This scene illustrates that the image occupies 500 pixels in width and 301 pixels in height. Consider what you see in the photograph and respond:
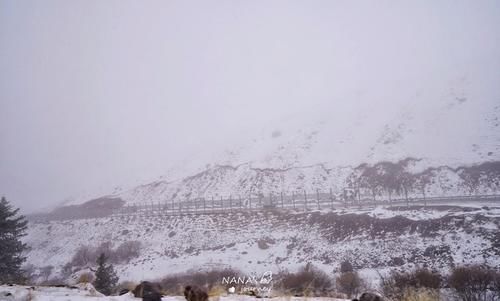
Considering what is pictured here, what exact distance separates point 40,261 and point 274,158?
47.5 meters

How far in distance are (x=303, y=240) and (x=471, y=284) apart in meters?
21.2

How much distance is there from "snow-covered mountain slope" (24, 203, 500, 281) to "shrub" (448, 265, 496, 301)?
752 centimetres

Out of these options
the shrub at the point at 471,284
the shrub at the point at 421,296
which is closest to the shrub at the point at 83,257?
the shrub at the point at 471,284

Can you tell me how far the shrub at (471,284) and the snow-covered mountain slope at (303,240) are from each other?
7.52m

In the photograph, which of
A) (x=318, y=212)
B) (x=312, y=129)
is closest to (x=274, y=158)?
(x=312, y=129)

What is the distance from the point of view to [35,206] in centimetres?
11450

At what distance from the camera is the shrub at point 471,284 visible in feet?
46.1

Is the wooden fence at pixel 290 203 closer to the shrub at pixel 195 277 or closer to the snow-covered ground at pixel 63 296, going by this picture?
the shrub at pixel 195 277

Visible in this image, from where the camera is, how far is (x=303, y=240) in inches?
1406

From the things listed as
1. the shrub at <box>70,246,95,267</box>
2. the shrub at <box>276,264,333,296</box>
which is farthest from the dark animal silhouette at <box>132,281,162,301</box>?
the shrub at <box>70,246,95,267</box>

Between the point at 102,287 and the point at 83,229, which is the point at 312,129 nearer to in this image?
the point at 83,229

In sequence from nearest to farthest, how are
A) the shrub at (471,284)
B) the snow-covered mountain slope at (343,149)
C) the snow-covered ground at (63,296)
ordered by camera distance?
the snow-covered ground at (63,296)
the shrub at (471,284)
the snow-covered mountain slope at (343,149)

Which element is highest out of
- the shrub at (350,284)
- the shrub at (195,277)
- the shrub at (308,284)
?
the shrub at (308,284)

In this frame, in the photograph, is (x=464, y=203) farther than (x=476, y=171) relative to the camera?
No
